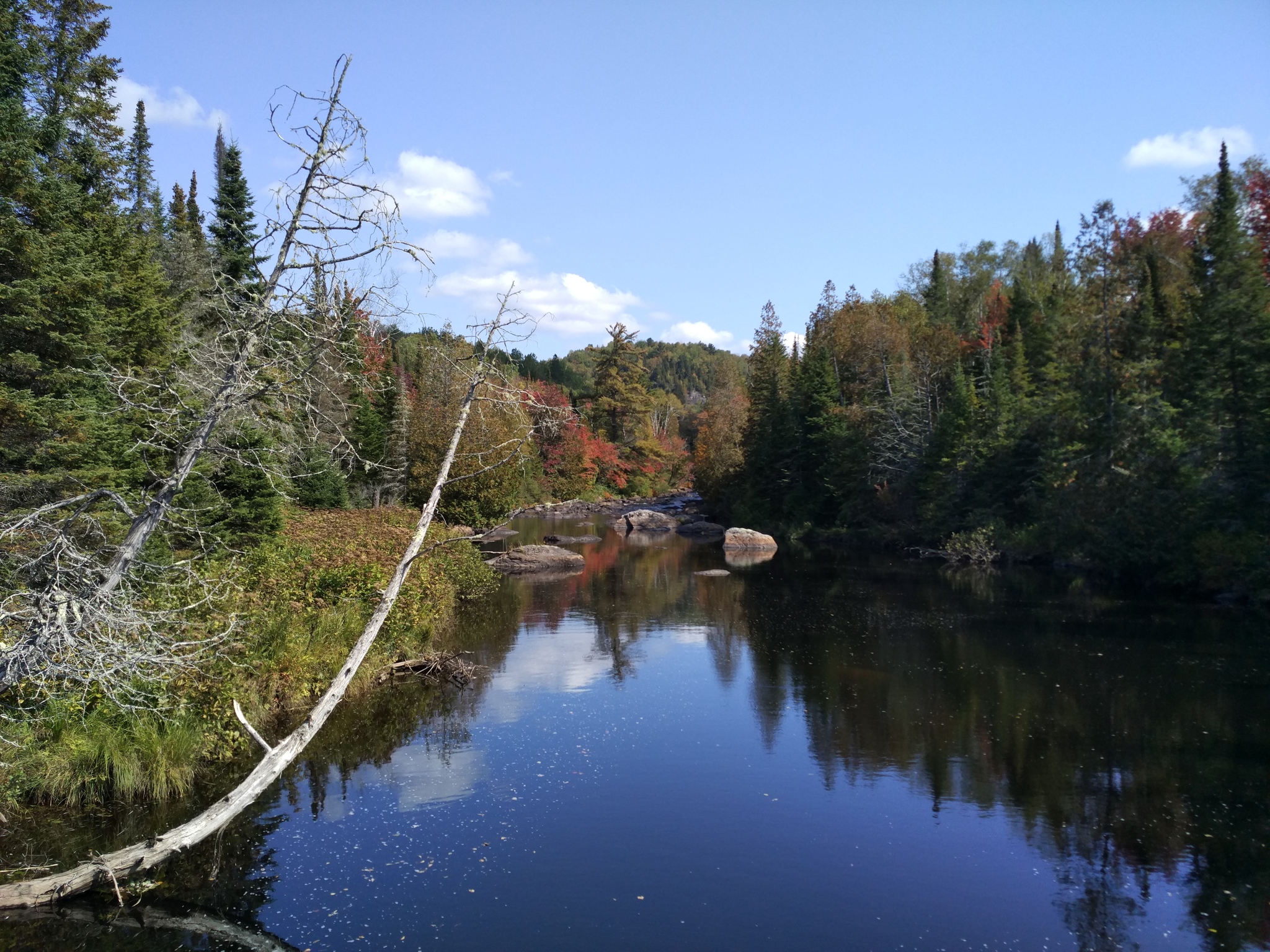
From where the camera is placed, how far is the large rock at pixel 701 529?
51.1 meters

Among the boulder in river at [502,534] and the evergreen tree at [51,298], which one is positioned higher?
the evergreen tree at [51,298]

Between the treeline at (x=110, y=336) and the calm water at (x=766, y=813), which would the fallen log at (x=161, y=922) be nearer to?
the calm water at (x=766, y=813)

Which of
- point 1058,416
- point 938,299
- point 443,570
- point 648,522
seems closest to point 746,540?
point 648,522

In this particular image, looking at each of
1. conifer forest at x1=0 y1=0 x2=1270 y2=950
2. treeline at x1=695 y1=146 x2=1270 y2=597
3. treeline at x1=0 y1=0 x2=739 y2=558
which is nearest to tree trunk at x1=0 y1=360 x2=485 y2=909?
conifer forest at x1=0 y1=0 x2=1270 y2=950

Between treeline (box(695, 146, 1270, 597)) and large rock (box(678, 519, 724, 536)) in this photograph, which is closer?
treeline (box(695, 146, 1270, 597))

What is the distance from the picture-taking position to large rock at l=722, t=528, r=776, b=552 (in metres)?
42.2

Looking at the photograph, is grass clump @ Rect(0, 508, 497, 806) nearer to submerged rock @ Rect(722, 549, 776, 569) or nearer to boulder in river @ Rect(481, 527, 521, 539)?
submerged rock @ Rect(722, 549, 776, 569)

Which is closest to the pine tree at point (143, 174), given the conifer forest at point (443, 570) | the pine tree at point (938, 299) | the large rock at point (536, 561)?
the conifer forest at point (443, 570)

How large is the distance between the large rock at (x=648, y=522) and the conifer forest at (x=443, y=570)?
831 cm

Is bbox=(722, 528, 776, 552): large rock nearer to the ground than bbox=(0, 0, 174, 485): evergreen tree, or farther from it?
nearer to the ground

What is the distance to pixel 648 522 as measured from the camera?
2106 inches

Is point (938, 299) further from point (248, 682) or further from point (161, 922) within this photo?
point (161, 922)

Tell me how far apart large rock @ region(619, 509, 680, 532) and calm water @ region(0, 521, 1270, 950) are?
3210 centimetres

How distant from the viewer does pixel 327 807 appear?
421 inches
